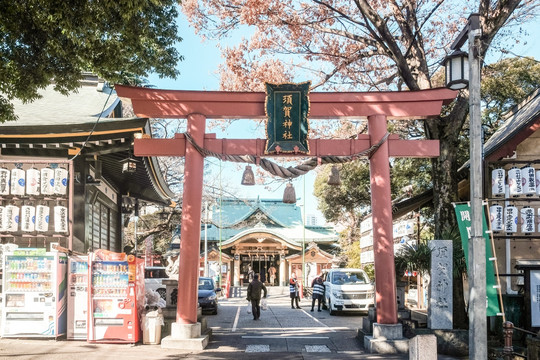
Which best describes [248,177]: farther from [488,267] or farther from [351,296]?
[351,296]

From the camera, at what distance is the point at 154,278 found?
79.7 ft

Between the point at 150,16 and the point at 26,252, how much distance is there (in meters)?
5.98

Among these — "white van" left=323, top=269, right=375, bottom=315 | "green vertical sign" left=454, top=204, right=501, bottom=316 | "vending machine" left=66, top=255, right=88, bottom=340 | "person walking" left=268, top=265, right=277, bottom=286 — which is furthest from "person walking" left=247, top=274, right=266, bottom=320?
"person walking" left=268, top=265, right=277, bottom=286

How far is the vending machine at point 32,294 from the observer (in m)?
12.6

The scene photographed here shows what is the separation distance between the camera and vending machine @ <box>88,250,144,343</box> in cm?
1262

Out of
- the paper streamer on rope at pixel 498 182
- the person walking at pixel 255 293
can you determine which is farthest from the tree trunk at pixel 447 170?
the person walking at pixel 255 293

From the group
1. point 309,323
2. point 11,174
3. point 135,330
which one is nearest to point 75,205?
point 11,174

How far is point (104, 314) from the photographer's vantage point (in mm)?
12672

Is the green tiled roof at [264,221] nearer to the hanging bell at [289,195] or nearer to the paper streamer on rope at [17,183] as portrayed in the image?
the hanging bell at [289,195]

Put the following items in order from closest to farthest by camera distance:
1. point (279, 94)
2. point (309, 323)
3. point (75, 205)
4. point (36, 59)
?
point (36, 59) < point (279, 94) < point (75, 205) < point (309, 323)

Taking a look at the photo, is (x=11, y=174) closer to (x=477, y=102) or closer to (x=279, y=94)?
(x=279, y=94)

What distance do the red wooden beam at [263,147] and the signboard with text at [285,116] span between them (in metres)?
0.25

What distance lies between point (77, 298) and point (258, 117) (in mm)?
5953

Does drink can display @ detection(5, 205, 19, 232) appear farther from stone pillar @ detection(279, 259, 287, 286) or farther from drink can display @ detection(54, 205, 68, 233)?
stone pillar @ detection(279, 259, 287, 286)
